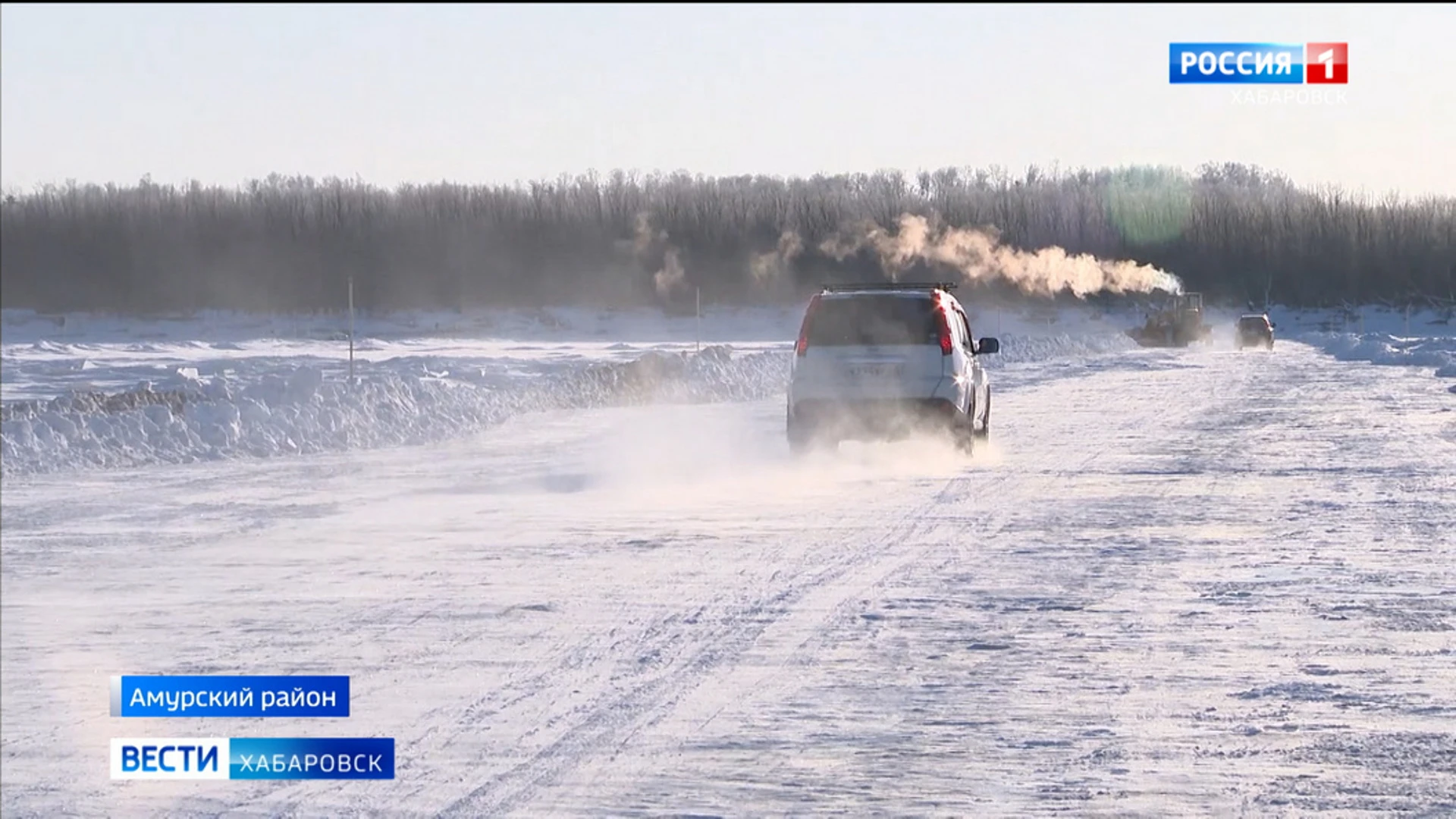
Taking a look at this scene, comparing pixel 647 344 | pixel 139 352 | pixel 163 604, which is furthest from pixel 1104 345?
pixel 163 604

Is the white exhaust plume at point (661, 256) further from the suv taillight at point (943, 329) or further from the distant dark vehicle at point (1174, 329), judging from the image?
the suv taillight at point (943, 329)

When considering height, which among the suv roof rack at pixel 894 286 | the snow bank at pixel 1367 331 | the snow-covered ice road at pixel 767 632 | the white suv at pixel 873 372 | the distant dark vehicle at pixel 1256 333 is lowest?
the snow bank at pixel 1367 331

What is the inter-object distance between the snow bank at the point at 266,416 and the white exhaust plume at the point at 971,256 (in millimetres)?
37269

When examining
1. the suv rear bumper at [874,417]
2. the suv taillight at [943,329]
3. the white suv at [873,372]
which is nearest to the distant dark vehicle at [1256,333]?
the suv taillight at [943,329]

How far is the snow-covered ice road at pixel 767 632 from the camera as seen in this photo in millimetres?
6383

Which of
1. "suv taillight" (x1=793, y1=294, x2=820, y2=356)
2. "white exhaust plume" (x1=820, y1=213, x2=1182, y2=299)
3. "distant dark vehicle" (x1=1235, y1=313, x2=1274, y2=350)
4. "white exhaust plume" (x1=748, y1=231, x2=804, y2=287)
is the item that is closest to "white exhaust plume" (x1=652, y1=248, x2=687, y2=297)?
"white exhaust plume" (x1=748, y1=231, x2=804, y2=287)

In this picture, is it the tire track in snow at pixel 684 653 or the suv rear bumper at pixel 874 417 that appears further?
the suv rear bumper at pixel 874 417

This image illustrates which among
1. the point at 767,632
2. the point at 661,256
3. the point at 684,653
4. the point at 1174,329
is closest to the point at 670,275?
the point at 661,256

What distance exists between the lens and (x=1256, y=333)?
66.4 meters

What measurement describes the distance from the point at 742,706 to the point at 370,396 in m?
16.8

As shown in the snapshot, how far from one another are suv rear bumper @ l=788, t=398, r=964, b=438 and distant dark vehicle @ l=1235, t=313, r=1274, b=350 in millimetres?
50976

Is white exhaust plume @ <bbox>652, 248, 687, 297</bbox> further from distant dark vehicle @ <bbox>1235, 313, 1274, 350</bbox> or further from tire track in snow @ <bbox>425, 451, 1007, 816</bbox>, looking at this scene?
tire track in snow @ <bbox>425, 451, 1007, 816</bbox>

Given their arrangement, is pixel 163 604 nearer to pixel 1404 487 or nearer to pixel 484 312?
pixel 1404 487

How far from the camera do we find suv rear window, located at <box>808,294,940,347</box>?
727 inches
